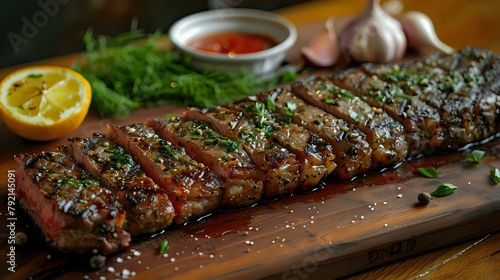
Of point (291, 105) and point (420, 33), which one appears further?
point (420, 33)

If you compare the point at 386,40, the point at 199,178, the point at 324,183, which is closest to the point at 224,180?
the point at 199,178

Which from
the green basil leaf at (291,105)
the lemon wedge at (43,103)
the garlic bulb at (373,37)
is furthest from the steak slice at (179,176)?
the garlic bulb at (373,37)

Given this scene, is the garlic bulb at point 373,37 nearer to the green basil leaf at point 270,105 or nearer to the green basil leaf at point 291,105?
the green basil leaf at point 291,105

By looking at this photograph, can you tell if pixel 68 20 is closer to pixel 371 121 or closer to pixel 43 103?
pixel 43 103

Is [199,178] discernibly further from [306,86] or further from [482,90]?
[482,90]

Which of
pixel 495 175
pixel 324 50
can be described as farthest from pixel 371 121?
pixel 324 50

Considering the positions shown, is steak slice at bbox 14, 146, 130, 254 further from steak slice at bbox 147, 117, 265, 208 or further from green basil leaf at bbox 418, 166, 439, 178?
green basil leaf at bbox 418, 166, 439, 178
